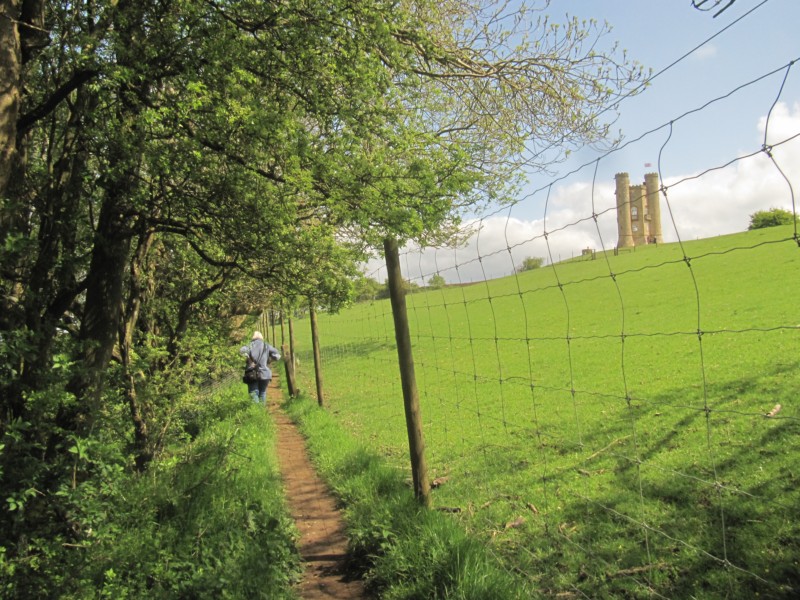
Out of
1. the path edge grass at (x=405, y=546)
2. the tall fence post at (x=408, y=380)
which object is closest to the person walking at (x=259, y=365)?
the path edge grass at (x=405, y=546)

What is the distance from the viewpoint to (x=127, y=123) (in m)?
3.58

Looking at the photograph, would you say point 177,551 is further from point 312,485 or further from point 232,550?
point 312,485

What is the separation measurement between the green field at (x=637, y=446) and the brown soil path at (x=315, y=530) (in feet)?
4.01

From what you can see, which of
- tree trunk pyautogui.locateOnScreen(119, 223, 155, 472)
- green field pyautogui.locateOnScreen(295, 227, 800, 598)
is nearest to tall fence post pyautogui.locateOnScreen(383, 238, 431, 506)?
green field pyautogui.locateOnScreen(295, 227, 800, 598)

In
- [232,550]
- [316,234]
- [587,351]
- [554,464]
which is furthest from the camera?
[587,351]

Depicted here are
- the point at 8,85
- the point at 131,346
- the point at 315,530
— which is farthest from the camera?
the point at 131,346

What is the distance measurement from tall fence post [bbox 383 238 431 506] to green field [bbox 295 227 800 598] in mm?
640

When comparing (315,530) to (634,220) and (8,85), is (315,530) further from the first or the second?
(8,85)

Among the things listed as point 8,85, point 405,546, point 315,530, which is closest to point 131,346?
point 315,530

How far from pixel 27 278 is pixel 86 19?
76.8 inches

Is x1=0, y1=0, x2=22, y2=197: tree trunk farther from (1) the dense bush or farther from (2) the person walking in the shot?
(2) the person walking

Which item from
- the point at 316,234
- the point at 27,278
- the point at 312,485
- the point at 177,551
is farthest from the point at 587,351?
the point at 27,278

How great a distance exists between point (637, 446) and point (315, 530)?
13.9ft

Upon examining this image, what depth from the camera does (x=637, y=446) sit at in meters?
6.98
